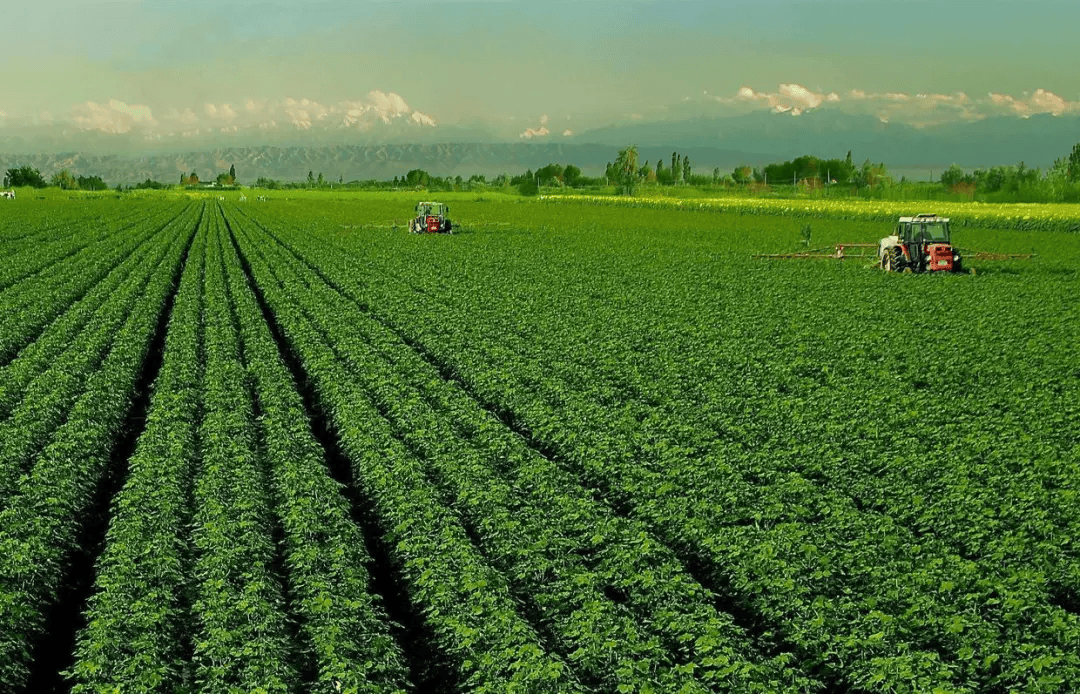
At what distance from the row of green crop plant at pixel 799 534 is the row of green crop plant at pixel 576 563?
29.5 inches

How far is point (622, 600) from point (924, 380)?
11.4 metres

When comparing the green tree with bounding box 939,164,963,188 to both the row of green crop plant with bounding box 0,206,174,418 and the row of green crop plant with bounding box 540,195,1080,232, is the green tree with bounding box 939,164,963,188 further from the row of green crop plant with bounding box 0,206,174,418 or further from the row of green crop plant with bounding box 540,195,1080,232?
the row of green crop plant with bounding box 0,206,174,418

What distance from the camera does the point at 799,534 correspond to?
10664 millimetres

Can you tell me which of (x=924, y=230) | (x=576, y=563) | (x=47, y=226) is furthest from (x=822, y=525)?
(x=47, y=226)

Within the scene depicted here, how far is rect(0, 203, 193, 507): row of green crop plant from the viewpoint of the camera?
14.0m

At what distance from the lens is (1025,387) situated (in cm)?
1780

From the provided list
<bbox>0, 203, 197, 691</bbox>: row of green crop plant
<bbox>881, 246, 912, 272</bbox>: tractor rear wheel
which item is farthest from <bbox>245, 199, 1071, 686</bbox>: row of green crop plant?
<bbox>881, 246, 912, 272</bbox>: tractor rear wheel

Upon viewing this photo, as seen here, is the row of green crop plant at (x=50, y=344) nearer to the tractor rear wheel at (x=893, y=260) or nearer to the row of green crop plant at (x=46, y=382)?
the row of green crop plant at (x=46, y=382)

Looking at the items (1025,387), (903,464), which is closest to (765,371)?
(1025,387)

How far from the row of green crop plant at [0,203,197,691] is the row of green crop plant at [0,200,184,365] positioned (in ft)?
19.4

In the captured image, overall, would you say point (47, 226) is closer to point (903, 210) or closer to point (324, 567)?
point (324, 567)

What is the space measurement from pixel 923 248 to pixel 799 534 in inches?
1178

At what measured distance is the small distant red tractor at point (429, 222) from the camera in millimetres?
61062

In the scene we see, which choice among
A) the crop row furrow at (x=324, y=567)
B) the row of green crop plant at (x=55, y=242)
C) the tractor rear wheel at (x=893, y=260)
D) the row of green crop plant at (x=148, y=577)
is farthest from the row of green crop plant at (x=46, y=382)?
the tractor rear wheel at (x=893, y=260)
